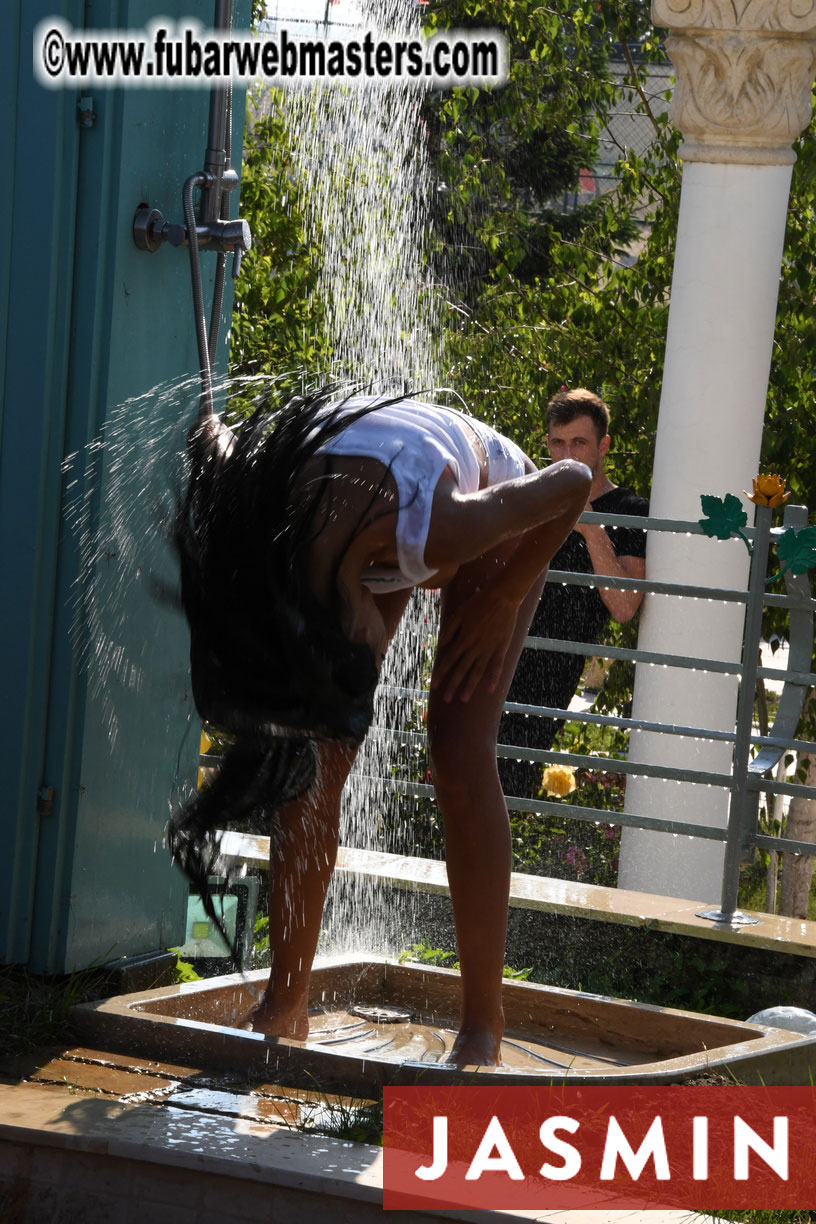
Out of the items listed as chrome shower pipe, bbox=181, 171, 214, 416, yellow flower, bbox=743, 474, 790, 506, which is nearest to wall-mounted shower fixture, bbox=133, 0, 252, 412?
chrome shower pipe, bbox=181, 171, 214, 416

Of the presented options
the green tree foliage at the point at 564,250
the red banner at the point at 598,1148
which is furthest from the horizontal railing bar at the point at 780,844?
the green tree foliage at the point at 564,250

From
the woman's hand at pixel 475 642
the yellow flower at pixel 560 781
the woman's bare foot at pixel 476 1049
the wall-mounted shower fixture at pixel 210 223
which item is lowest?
the yellow flower at pixel 560 781

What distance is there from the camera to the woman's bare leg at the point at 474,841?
3.04m

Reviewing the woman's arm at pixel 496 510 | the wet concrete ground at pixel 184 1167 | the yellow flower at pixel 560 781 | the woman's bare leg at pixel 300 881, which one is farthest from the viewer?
the yellow flower at pixel 560 781

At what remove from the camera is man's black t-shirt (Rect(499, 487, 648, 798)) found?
5.02 m

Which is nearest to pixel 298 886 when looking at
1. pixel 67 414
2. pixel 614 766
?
pixel 67 414

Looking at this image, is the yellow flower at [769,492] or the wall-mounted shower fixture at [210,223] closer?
the wall-mounted shower fixture at [210,223]

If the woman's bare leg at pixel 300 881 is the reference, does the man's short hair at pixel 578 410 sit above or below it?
above

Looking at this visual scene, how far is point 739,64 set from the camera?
538 centimetres

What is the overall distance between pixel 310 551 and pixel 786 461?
3787mm

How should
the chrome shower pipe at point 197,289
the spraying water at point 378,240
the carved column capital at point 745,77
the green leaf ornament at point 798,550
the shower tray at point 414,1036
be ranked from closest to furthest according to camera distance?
the shower tray at point 414,1036, the chrome shower pipe at point 197,289, the green leaf ornament at point 798,550, the carved column capital at point 745,77, the spraying water at point 378,240

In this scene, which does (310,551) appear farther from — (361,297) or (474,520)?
(361,297)

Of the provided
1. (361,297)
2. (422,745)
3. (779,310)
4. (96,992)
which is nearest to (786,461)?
(779,310)

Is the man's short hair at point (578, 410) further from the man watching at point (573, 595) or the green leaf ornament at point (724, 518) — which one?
the green leaf ornament at point (724, 518)
